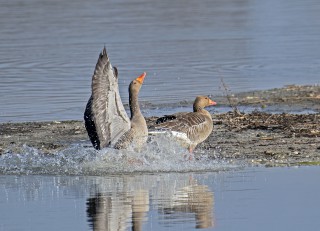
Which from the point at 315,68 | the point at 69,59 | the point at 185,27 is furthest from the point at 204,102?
the point at 185,27

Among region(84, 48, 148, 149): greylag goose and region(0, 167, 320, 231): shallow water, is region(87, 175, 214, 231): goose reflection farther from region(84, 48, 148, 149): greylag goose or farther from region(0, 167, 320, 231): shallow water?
region(84, 48, 148, 149): greylag goose

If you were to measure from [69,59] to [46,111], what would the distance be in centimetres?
799

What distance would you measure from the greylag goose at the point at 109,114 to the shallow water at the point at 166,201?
99 cm

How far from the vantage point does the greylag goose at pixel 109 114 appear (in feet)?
41.1

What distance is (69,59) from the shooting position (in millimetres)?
25359

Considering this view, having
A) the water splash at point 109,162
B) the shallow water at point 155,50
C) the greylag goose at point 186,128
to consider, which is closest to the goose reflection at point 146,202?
the water splash at point 109,162

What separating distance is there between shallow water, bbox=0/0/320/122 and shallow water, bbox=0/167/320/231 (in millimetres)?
5441

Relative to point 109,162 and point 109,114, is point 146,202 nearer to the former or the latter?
point 109,162

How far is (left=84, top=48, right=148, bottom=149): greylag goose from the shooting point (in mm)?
12523

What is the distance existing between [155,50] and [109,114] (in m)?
14.1

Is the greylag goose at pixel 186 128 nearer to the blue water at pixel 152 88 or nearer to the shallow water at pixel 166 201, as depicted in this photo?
the blue water at pixel 152 88

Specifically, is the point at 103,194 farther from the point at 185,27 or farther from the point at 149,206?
the point at 185,27

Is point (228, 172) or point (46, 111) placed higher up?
point (46, 111)

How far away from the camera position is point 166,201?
10.3m
